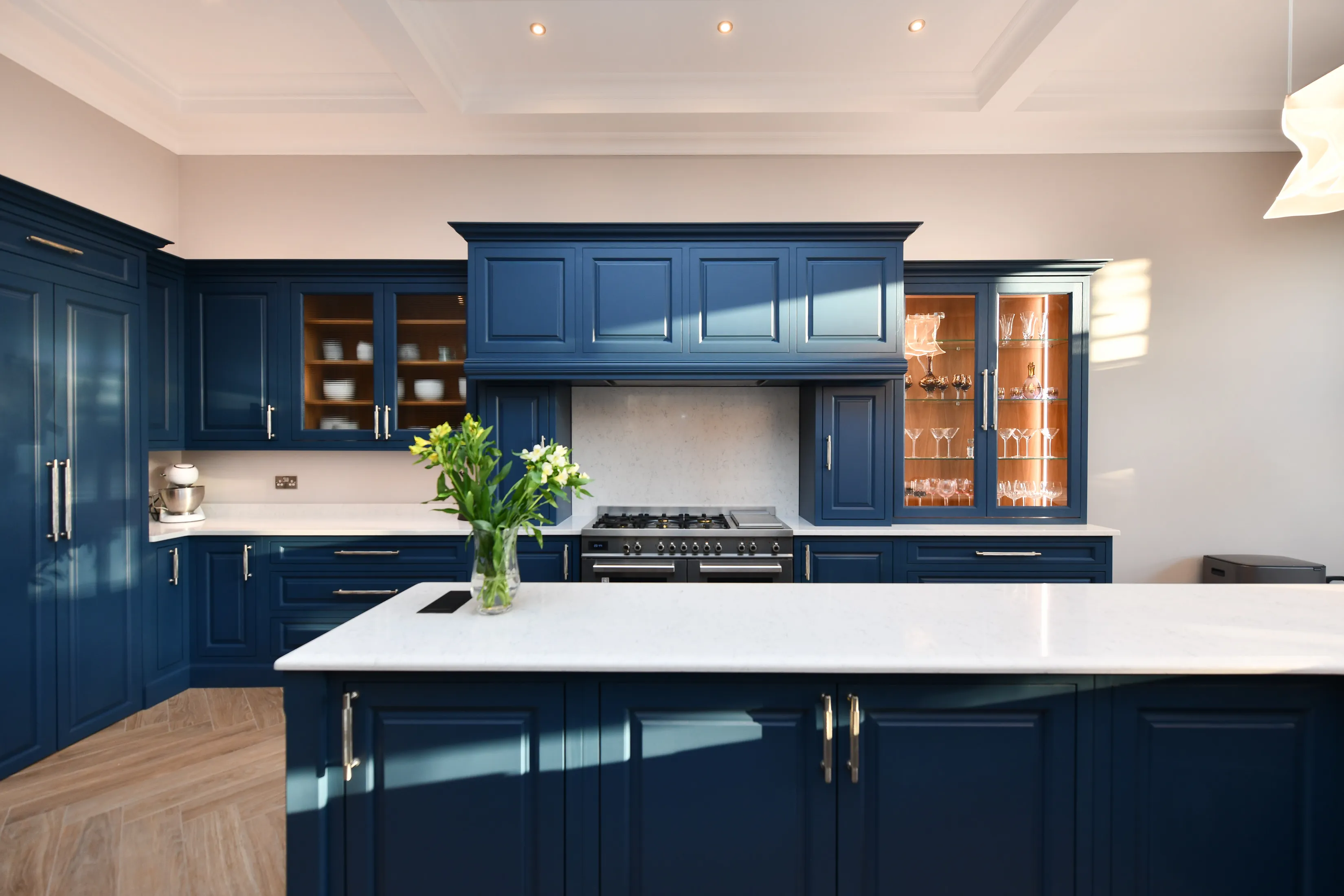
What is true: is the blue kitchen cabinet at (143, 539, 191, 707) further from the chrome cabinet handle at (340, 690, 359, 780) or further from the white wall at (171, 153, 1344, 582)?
the chrome cabinet handle at (340, 690, 359, 780)

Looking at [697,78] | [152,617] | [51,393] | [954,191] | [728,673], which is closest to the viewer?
[728,673]

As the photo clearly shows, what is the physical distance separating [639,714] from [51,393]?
2928 mm

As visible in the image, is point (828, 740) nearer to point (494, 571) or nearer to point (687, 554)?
point (494, 571)

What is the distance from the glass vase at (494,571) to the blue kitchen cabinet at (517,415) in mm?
1750

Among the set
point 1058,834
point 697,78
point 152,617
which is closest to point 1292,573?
point 1058,834

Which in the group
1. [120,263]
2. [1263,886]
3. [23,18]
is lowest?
[1263,886]

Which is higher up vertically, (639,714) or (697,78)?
(697,78)

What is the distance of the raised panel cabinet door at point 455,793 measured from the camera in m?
1.41

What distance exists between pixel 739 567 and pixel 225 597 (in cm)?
281

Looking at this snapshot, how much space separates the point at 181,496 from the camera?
3.43 m

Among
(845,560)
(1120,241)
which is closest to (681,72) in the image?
(845,560)

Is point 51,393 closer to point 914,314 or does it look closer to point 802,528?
point 802,528

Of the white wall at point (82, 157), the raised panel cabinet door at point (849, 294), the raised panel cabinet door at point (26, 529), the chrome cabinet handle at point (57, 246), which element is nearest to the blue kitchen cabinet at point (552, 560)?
the raised panel cabinet door at point (849, 294)

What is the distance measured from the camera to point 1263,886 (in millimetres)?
1420
